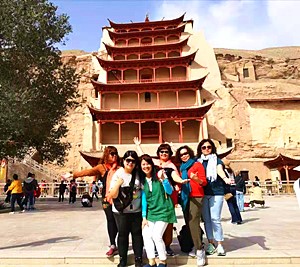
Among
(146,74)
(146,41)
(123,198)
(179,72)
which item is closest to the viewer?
(123,198)

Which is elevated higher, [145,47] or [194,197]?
[145,47]

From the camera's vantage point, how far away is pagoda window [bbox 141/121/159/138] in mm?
28391

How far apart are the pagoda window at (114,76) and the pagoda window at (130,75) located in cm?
71

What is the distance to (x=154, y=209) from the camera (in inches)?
141

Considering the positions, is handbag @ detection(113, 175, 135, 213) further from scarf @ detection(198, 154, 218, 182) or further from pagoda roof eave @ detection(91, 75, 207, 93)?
pagoda roof eave @ detection(91, 75, 207, 93)

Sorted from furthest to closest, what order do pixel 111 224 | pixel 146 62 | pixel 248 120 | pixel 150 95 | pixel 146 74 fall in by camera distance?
1. pixel 248 120
2. pixel 146 74
3. pixel 150 95
4. pixel 146 62
5. pixel 111 224

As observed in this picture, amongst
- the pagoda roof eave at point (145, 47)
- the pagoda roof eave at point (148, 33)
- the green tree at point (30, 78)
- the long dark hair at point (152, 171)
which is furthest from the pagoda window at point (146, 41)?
the long dark hair at point (152, 171)

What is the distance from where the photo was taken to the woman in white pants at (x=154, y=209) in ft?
11.5

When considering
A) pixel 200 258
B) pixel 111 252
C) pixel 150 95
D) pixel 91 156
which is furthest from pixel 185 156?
pixel 150 95

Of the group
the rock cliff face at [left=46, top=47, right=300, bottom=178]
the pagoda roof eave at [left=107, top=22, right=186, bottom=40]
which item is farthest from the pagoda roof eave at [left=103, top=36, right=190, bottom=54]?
the rock cliff face at [left=46, top=47, right=300, bottom=178]

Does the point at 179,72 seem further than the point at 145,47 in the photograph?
No

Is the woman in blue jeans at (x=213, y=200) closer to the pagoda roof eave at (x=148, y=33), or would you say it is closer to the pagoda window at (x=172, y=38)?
the pagoda roof eave at (x=148, y=33)

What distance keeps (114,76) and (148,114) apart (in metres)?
8.34

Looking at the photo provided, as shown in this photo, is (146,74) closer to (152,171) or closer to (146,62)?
(146,62)
